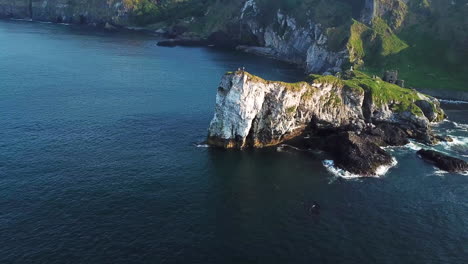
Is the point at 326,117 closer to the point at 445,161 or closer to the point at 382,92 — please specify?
the point at 382,92

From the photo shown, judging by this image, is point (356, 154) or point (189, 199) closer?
point (189, 199)

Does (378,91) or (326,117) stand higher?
(378,91)

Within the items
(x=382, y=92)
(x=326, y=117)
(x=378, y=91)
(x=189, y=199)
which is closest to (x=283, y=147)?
(x=326, y=117)

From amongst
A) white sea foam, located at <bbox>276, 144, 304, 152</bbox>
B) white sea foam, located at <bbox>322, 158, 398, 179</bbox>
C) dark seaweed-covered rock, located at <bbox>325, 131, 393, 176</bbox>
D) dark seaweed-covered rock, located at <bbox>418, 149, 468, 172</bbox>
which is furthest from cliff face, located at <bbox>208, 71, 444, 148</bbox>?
dark seaweed-covered rock, located at <bbox>418, 149, 468, 172</bbox>

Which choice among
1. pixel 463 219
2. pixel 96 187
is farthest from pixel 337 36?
pixel 96 187

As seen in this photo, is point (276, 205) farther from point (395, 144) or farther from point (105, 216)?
point (395, 144)

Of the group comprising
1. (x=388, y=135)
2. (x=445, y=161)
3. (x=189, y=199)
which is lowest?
(x=189, y=199)

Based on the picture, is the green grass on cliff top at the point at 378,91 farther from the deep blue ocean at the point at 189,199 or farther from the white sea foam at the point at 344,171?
the white sea foam at the point at 344,171

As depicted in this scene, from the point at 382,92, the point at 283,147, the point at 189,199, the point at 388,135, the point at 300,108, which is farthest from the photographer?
the point at 382,92

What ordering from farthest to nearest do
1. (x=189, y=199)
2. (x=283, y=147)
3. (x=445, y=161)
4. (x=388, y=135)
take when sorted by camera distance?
(x=388, y=135)
(x=283, y=147)
(x=445, y=161)
(x=189, y=199)
